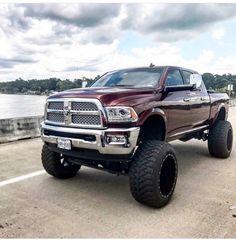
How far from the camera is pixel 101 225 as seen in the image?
382 cm

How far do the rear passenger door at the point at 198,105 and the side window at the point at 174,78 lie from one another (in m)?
0.23

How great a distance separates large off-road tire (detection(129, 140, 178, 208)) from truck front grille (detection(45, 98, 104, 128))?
2.20 ft

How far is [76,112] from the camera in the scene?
14.9 feet

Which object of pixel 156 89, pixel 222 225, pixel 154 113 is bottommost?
pixel 222 225

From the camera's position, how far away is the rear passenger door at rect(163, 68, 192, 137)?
5363mm

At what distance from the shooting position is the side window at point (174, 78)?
18.6 feet

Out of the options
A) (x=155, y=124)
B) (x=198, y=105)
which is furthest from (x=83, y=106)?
(x=198, y=105)

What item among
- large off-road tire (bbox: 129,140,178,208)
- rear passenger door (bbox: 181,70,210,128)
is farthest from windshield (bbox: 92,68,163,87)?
large off-road tire (bbox: 129,140,178,208)

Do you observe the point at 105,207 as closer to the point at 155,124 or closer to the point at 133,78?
the point at 155,124

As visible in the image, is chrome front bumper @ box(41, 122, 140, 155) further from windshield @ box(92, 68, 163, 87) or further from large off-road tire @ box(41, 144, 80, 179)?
windshield @ box(92, 68, 163, 87)
